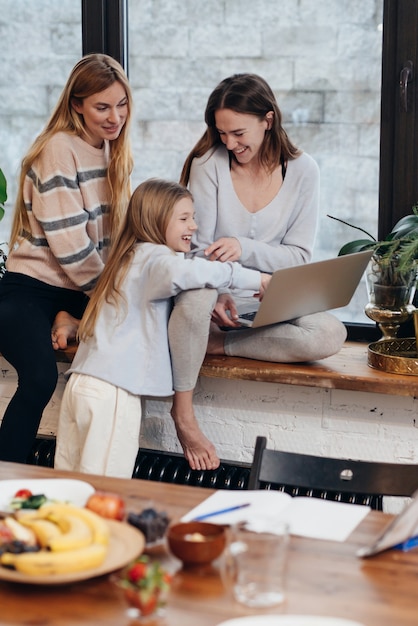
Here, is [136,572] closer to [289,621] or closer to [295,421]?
[289,621]

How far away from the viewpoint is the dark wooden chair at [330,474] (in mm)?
1663

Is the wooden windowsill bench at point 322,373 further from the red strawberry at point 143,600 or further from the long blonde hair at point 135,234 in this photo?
the red strawberry at point 143,600

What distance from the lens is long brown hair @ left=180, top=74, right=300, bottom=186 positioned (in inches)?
102

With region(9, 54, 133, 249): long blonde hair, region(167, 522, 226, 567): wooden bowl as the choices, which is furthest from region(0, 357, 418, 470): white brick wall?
region(167, 522, 226, 567): wooden bowl

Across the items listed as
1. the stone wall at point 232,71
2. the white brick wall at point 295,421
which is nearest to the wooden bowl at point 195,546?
the white brick wall at point 295,421

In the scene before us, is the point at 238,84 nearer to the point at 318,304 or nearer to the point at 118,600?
the point at 318,304

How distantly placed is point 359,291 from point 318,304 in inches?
14.9

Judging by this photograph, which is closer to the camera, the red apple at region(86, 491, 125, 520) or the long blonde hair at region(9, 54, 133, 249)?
the red apple at region(86, 491, 125, 520)

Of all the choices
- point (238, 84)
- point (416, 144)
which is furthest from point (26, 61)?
point (416, 144)

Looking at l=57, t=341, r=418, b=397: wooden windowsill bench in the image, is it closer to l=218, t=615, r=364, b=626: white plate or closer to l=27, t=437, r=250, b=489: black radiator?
l=27, t=437, r=250, b=489: black radiator

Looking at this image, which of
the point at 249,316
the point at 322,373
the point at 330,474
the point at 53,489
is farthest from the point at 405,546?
the point at 249,316

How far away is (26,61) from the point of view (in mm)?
3102

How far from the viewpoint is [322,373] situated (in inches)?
97.3

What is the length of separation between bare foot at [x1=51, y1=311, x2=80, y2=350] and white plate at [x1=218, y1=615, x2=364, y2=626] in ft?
5.49
